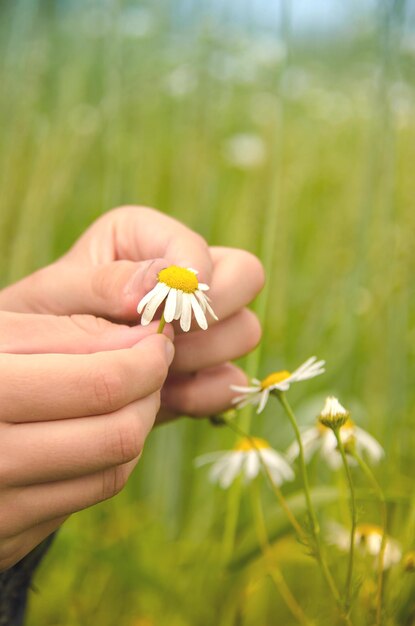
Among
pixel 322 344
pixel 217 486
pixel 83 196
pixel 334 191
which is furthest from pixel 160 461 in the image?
pixel 334 191

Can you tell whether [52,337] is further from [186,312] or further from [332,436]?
[332,436]

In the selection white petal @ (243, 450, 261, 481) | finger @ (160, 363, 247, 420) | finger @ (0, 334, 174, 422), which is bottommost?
white petal @ (243, 450, 261, 481)

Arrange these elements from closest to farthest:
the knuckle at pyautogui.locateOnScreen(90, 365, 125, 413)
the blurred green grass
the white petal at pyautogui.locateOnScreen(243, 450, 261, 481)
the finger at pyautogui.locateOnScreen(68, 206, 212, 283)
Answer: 1. the knuckle at pyautogui.locateOnScreen(90, 365, 125, 413)
2. the finger at pyautogui.locateOnScreen(68, 206, 212, 283)
3. the white petal at pyautogui.locateOnScreen(243, 450, 261, 481)
4. the blurred green grass

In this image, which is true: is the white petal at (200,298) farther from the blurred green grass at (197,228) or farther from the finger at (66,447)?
the blurred green grass at (197,228)

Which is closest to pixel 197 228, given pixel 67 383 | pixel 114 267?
pixel 114 267

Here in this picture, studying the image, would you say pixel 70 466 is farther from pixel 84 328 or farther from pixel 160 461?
pixel 160 461

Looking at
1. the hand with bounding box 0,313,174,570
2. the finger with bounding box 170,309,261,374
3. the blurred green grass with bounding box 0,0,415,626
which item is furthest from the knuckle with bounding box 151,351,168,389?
the blurred green grass with bounding box 0,0,415,626

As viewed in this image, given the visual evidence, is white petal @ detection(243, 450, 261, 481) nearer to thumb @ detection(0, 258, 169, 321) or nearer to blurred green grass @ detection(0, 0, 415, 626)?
blurred green grass @ detection(0, 0, 415, 626)
